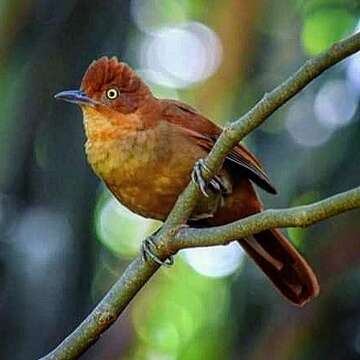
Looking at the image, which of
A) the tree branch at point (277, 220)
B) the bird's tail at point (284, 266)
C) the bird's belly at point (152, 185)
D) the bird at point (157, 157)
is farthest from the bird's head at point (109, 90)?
the tree branch at point (277, 220)

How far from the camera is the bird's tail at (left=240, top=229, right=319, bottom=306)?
3.17 metres

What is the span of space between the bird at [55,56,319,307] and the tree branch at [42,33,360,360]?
493 mm

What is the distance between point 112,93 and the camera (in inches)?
124

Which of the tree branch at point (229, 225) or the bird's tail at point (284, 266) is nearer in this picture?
the tree branch at point (229, 225)

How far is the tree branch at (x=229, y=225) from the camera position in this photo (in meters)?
2.07

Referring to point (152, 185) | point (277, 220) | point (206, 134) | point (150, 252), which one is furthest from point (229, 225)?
point (206, 134)

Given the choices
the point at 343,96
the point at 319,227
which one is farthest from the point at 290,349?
the point at 343,96

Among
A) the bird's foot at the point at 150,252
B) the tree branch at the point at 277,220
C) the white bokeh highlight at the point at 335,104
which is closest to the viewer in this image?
the tree branch at the point at 277,220

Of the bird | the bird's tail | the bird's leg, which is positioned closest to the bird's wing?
the bird

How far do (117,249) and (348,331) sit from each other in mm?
1277

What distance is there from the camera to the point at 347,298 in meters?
4.51

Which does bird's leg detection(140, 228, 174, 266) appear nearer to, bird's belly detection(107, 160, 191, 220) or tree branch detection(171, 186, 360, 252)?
tree branch detection(171, 186, 360, 252)

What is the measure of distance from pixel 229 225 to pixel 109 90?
100 centimetres

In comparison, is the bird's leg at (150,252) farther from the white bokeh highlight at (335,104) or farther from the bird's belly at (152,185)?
the white bokeh highlight at (335,104)
